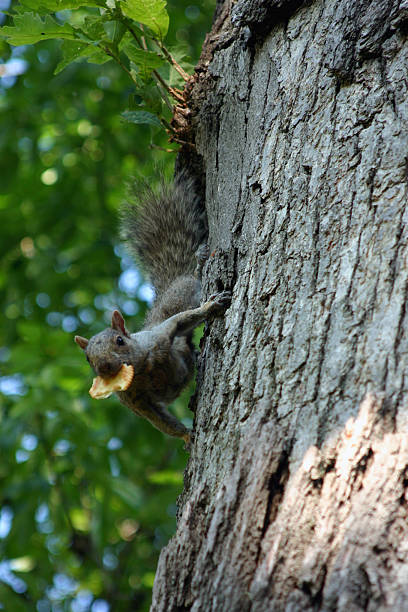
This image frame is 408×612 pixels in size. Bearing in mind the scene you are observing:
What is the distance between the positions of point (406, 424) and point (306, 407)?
0.20 m

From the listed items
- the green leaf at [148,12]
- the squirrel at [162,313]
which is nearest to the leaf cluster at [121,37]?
the green leaf at [148,12]

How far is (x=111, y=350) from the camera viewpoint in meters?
2.34

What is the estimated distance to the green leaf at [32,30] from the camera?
74.6 inches

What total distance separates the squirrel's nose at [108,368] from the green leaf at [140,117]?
0.86 metres

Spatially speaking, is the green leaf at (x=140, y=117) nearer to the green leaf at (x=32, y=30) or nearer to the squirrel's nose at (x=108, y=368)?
the green leaf at (x=32, y=30)

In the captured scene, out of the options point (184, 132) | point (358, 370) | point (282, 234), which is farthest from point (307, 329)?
point (184, 132)

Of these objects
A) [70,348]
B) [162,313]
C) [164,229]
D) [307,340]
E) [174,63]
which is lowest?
[70,348]

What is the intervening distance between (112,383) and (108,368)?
159 millimetres

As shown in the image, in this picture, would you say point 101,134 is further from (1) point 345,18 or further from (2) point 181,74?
(1) point 345,18

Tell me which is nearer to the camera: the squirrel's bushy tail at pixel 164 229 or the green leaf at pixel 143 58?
the green leaf at pixel 143 58

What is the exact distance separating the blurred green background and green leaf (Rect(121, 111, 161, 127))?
639mm

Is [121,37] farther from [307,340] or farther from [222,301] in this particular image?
[307,340]

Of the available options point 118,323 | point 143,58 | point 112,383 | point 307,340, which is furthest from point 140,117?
point 307,340

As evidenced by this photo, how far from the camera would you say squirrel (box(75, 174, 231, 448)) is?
7.84 feet
